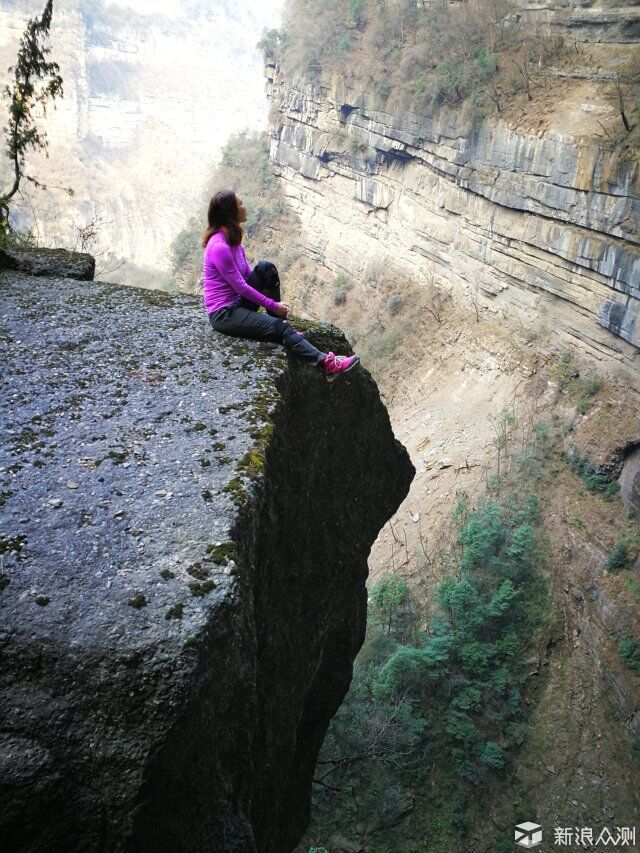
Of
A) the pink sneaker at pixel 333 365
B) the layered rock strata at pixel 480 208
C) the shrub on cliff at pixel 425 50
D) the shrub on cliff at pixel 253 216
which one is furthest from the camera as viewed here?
the shrub on cliff at pixel 253 216

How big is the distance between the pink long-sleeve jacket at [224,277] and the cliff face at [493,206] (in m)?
13.5

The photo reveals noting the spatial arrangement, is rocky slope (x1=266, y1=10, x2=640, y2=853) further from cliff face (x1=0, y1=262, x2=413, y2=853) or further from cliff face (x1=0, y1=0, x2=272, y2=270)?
cliff face (x1=0, y1=0, x2=272, y2=270)

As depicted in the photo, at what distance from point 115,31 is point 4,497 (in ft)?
316

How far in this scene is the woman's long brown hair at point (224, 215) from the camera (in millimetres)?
4715

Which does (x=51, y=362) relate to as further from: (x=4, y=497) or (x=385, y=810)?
(x=385, y=810)

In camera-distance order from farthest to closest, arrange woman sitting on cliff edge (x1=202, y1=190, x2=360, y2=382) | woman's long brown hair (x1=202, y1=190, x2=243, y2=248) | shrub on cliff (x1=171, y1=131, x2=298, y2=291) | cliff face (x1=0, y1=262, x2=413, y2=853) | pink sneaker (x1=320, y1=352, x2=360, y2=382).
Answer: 1. shrub on cliff (x1=171, y1=131, x2=298, y2=291)
2. pink sneaker (x1=320, y1=352, x2=360, y2=382)
3. woman sitting on cliff edge (x1=202, y1=190, x2=360, y2=382)
4. woman's long brown hair (x1=202, y1=190, x2=243, y2=248)
5. cliff face (x1=0, y1=262, x2=413, y2=853)

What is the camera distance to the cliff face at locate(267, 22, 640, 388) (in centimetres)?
1653

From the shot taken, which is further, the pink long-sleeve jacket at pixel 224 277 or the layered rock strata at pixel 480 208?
the layered rock strata at pixel 480 208

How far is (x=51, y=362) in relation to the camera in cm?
458

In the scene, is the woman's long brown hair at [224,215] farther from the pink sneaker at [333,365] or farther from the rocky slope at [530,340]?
the rocky slope at [530,340]

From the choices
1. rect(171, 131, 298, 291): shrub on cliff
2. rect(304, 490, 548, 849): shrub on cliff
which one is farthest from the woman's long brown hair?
rect(171, 131, 298, 291): shrub on cliff

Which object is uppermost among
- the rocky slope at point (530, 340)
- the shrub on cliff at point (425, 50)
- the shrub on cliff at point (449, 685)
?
the shrub on cliff at point (425, 50)

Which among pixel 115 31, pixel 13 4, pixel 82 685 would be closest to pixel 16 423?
pixel 82 685

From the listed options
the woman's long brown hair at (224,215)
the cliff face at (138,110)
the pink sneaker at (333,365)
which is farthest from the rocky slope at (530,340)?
the cliff face at (138,110)
